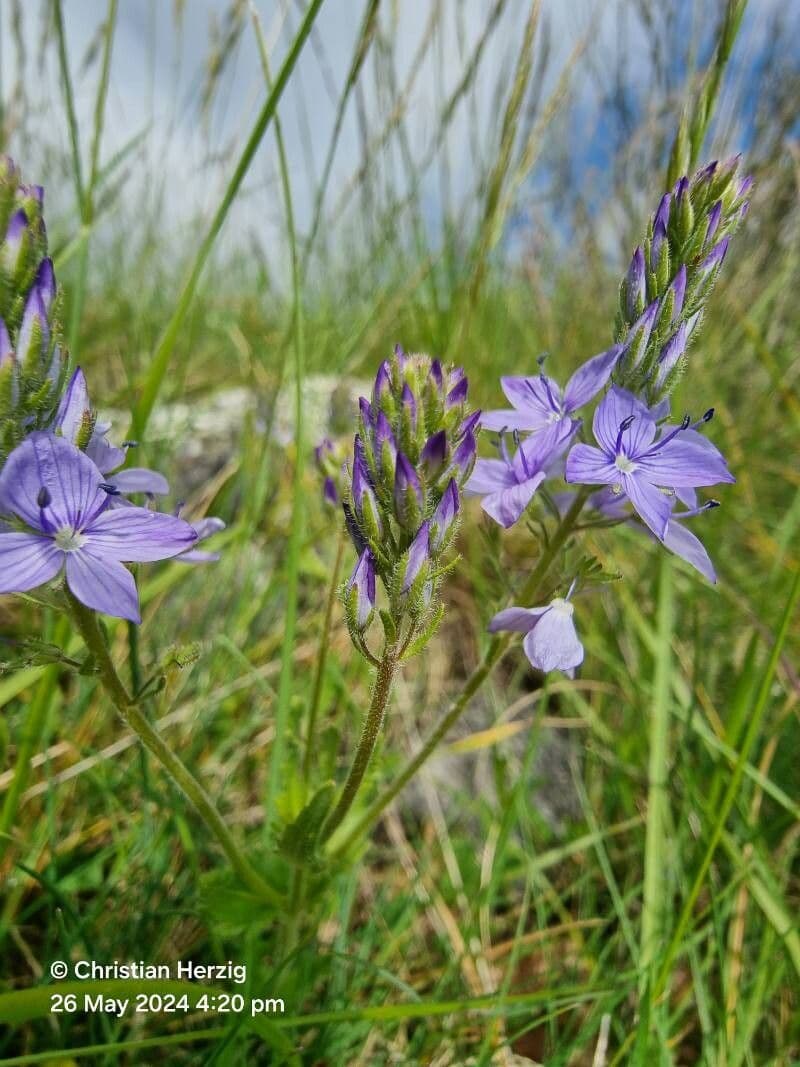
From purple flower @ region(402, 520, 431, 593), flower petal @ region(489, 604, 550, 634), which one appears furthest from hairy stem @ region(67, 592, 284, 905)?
flower petal @ region(489, 604, 550, 634)

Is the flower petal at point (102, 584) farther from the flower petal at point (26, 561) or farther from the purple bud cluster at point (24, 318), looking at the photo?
the purple bud cluster at point (24, 318)

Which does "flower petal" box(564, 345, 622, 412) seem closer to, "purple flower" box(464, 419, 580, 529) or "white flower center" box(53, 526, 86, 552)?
"purple flower" box(464, 419, 580, 529)

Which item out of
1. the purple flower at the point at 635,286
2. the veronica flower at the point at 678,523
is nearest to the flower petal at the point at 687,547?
the veronica flower at the point at 678,523

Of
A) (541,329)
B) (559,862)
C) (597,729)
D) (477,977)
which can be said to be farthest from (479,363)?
(477,977)

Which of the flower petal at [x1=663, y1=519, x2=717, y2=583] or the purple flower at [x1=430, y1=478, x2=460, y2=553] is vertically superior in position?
the purple flower at [x1=430, y1=478, x2=460, y2=553]

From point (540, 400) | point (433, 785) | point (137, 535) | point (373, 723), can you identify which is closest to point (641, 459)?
point (540, 400)
